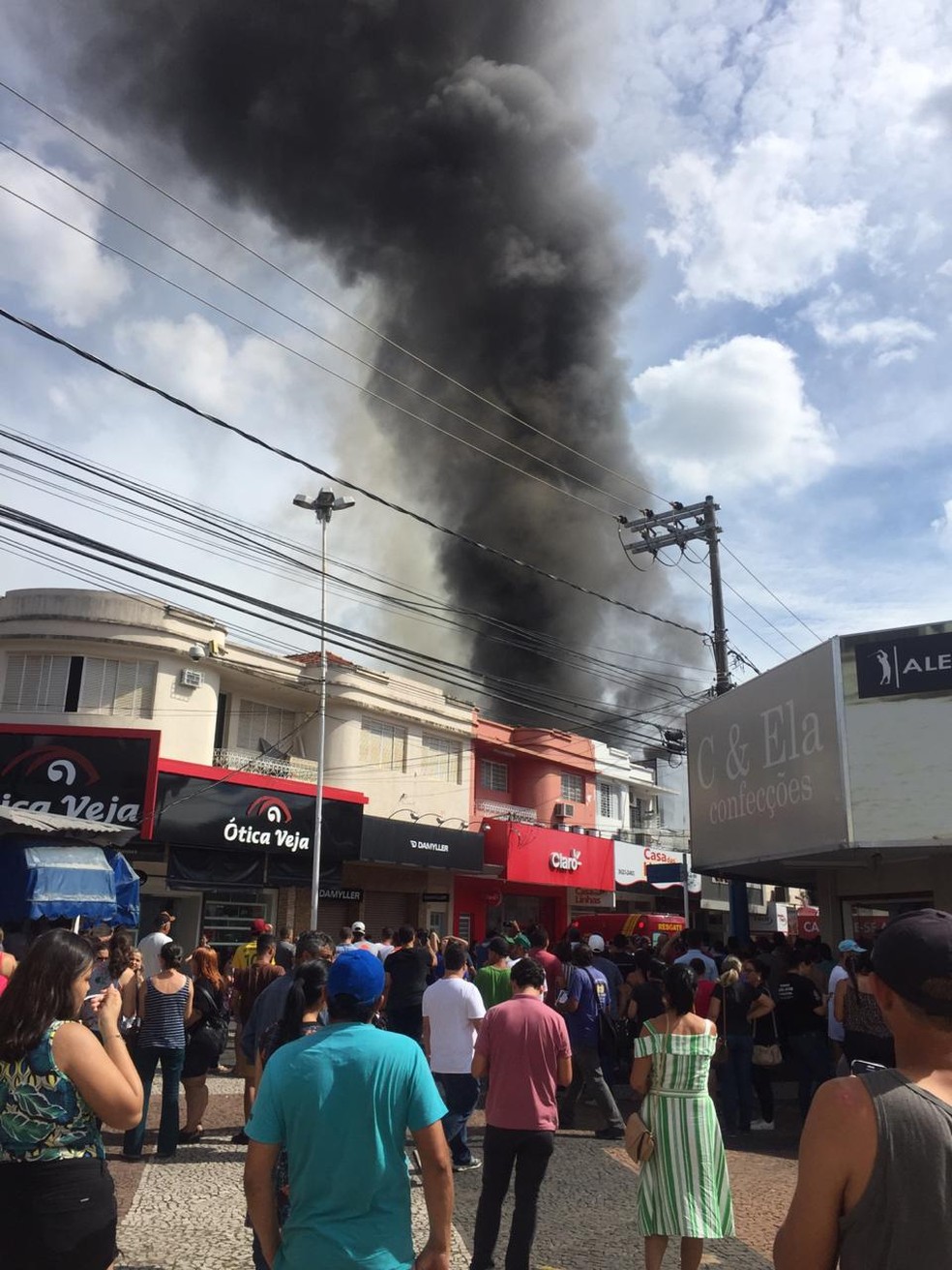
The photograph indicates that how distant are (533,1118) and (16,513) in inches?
297

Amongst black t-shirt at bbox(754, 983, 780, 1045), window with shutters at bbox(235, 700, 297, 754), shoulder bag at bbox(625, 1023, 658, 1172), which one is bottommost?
black t-shirt at bbox(754, 983, 780, 1045)

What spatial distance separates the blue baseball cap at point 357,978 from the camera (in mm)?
2975

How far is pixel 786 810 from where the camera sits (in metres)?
12.0

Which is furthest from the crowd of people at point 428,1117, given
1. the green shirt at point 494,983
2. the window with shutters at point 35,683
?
the window with shutters at point 35,683

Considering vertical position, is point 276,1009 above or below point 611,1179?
above

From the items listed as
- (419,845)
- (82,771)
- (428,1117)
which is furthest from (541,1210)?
(419,845)

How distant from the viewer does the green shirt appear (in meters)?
8.49

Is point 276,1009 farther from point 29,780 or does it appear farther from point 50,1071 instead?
point 29,780

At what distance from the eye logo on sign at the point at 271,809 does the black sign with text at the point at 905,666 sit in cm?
1379

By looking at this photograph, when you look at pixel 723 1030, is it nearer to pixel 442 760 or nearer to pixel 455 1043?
pixel 455 1043

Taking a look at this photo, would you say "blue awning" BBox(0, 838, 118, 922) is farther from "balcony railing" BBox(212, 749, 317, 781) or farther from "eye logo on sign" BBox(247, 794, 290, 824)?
"balcony railing" BBox(212, 749, 317, 781)

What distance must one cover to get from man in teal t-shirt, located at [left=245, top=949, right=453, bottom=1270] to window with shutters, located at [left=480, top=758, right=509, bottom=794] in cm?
2827

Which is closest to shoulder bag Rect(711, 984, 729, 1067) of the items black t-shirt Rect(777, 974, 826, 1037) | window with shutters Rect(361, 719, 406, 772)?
black t-shirt Rect(777, 974, 826, 1037)

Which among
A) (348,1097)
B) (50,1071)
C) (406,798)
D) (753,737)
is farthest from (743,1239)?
(406,798)
